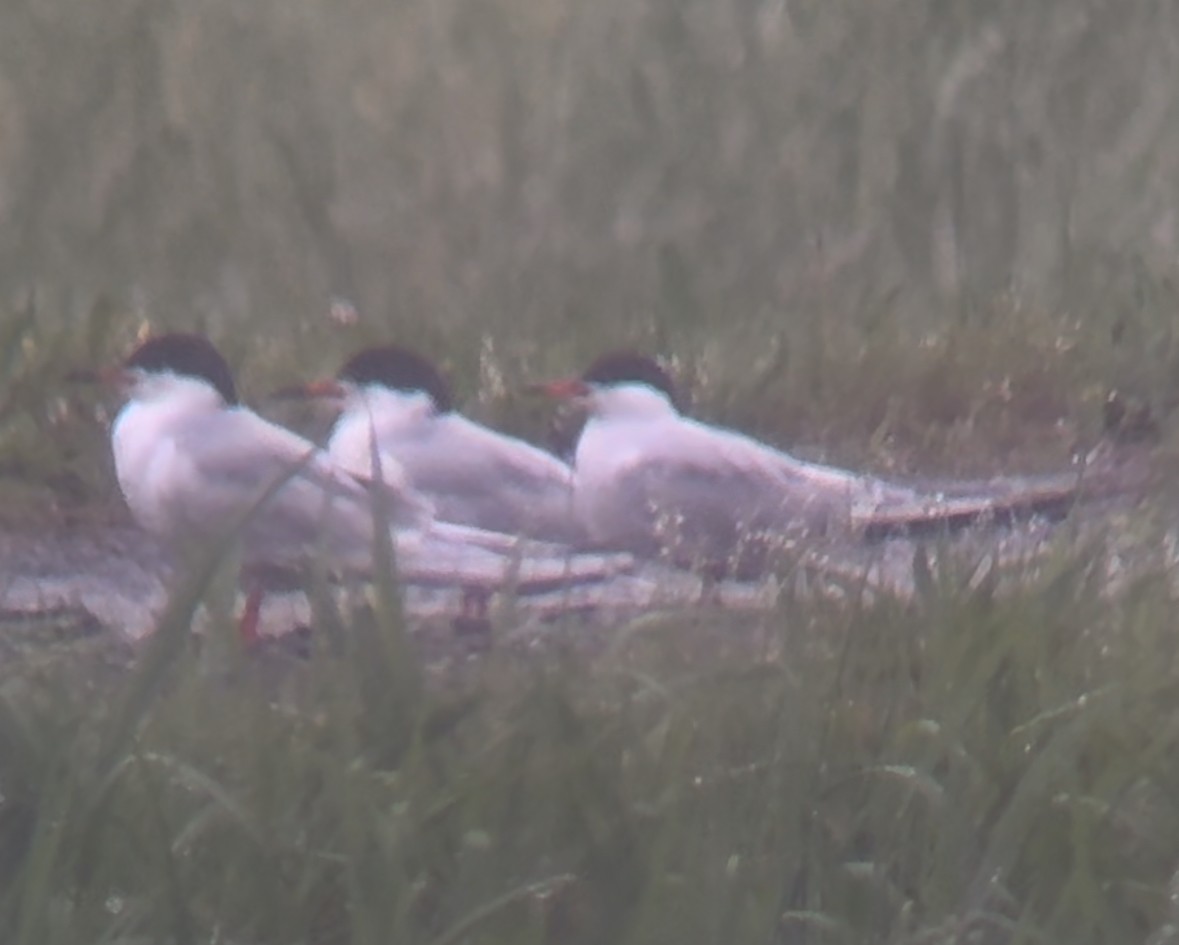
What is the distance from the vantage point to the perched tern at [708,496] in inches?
139

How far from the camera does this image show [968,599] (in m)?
2.87

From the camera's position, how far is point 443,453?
397 centimetres

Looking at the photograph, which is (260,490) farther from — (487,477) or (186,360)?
(186,360)

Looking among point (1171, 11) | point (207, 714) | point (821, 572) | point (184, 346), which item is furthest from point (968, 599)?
point (1171, 11)

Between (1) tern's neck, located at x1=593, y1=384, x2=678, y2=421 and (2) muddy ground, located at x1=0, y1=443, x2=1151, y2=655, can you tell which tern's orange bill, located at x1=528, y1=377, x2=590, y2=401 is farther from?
(2) muddy ground, located at x1=0, y1=443, x2=1151, y2=655

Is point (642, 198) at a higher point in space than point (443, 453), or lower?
higher

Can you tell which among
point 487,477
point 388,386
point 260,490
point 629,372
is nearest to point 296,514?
point 260,490

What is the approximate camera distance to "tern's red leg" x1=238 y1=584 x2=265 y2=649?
10.2 feet

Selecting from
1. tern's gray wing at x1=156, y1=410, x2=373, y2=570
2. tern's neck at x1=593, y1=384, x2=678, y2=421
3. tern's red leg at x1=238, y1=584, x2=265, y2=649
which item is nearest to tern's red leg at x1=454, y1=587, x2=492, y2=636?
tern's gray wing at x1=156, y1=410, x2=373, y2=570

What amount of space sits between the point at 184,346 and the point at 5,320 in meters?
0.33

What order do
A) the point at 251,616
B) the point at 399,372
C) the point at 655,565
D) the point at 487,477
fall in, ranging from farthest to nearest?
the point at 399,372
the point at 487,477
the point at 655,565
the point at 251,616

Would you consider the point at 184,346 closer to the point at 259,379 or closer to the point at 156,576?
the point at 259,379

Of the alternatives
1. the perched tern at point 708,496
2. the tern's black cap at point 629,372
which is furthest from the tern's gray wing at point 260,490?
the tern's black cap at point 629,372

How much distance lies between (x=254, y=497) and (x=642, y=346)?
0.88 metres
